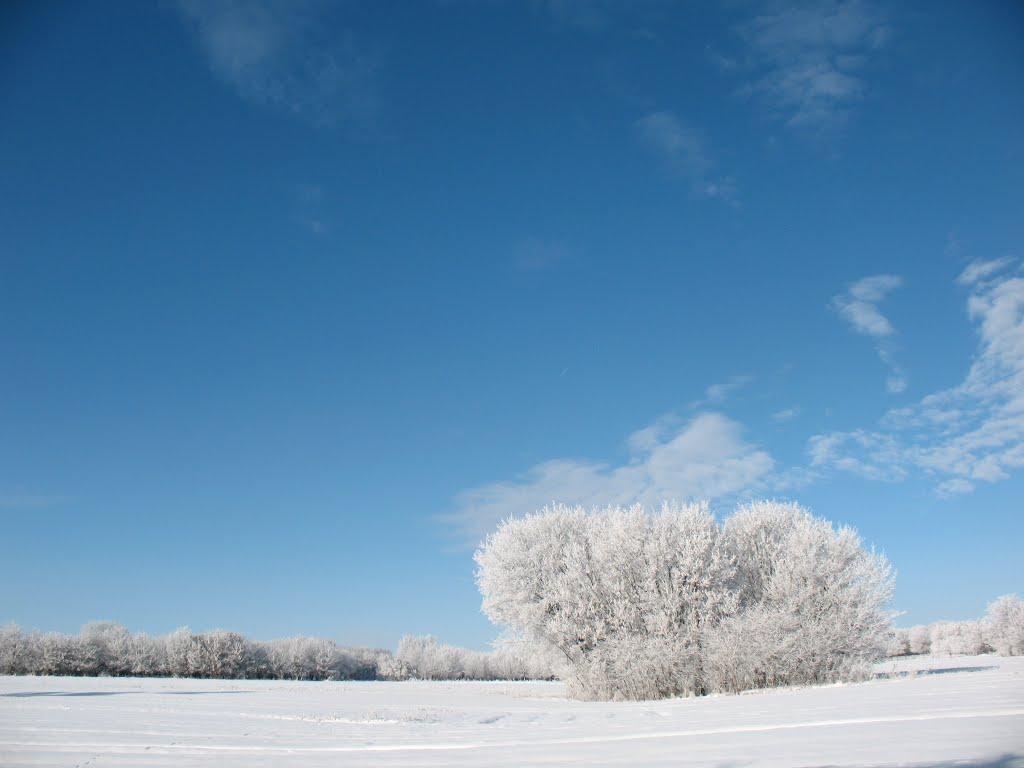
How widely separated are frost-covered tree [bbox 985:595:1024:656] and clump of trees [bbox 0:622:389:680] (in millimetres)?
42981

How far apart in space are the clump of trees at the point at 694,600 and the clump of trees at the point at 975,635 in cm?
226

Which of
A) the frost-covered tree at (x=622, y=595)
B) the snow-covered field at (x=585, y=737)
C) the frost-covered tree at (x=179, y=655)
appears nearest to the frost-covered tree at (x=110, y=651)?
the frost-covered tree at (x=179, y=655)

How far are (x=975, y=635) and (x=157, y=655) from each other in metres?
56.7

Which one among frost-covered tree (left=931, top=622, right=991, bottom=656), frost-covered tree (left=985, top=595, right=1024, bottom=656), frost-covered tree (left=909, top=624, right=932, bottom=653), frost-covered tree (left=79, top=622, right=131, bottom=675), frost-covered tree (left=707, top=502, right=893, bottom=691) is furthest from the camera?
frost-covered tree (left=909, top=624, right=932, bottom=653)

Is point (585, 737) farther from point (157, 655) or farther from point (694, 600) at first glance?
point (157, 655)

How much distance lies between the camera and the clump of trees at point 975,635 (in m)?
34.3

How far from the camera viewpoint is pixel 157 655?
40.9 metres

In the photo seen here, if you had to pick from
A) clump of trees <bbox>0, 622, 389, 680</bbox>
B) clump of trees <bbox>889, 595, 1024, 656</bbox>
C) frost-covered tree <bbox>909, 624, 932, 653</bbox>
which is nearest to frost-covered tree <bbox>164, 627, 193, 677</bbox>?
clump of trees <bbox>0, 622, 389, 680</bbox>

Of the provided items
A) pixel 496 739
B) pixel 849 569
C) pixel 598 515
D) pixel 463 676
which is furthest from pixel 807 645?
pixel 463 676

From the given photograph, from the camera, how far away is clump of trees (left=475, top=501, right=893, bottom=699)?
57.9 feet

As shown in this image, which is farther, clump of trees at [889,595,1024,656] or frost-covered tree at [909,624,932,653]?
frost-covered tree at [909,624,932,653]

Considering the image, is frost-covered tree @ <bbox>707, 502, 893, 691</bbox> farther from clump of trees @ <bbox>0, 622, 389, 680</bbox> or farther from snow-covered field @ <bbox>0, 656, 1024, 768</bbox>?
clump of trees @ <bbox>0, 622, 389, 680</bbox>

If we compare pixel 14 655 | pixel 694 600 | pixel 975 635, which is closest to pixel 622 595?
pixel 694 600

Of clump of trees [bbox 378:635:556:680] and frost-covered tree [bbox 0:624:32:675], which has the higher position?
frost-covered tree [bbox 0:624:32:675]
